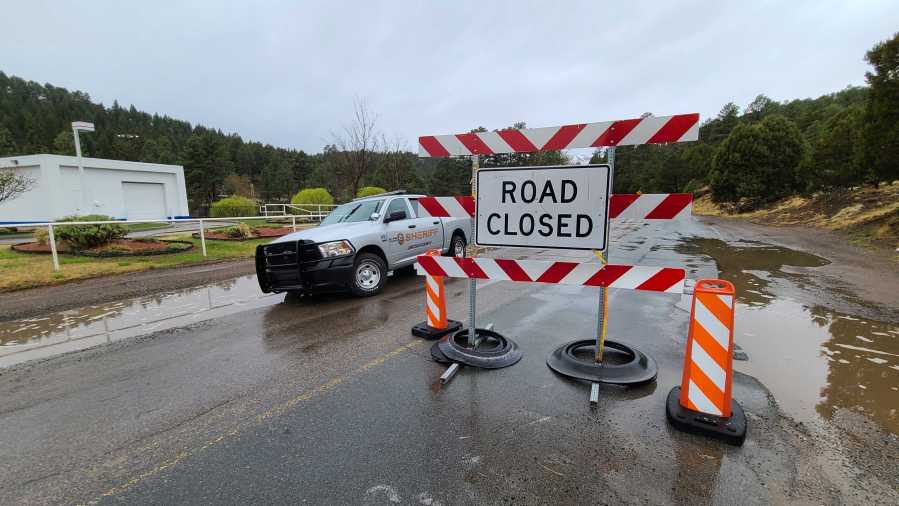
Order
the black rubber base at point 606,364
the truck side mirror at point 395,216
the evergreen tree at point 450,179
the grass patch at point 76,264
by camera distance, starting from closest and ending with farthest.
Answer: the black rubber base at point 606,364, the truck side mirror at point 395,216, the grass patch at point 76,264, the evergreen tree at point 450,179

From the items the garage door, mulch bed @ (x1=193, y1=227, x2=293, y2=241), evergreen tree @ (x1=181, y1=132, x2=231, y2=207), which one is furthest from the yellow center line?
evergreen tree @ (x1=181, y1=132, x2=231, y2=207)

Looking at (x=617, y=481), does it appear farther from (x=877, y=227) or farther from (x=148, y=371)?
(x=877, y=227)

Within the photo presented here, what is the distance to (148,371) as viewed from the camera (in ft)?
12.8

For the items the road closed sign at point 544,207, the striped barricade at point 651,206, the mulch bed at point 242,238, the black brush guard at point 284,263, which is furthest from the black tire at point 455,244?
the mulch bed at point 242,238

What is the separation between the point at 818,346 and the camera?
4242mm

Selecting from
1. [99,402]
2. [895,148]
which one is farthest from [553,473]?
[895,148]

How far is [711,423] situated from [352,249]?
5.16 meters

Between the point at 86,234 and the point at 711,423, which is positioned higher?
the point at 86,234

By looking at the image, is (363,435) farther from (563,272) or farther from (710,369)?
(710,369)

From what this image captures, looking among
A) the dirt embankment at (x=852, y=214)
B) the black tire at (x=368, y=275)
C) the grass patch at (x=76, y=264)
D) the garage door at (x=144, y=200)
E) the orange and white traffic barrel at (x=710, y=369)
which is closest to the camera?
the orange and white traffic barrel at (x=710, y=369)

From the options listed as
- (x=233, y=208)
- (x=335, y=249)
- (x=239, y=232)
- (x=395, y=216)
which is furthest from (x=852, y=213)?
(x=233, y=208)

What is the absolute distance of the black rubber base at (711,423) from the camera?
2.65 meters

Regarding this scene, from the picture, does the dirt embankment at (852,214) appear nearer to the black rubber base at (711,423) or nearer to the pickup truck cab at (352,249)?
the black rubber base at (711,423)

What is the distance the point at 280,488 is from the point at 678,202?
349 cm
